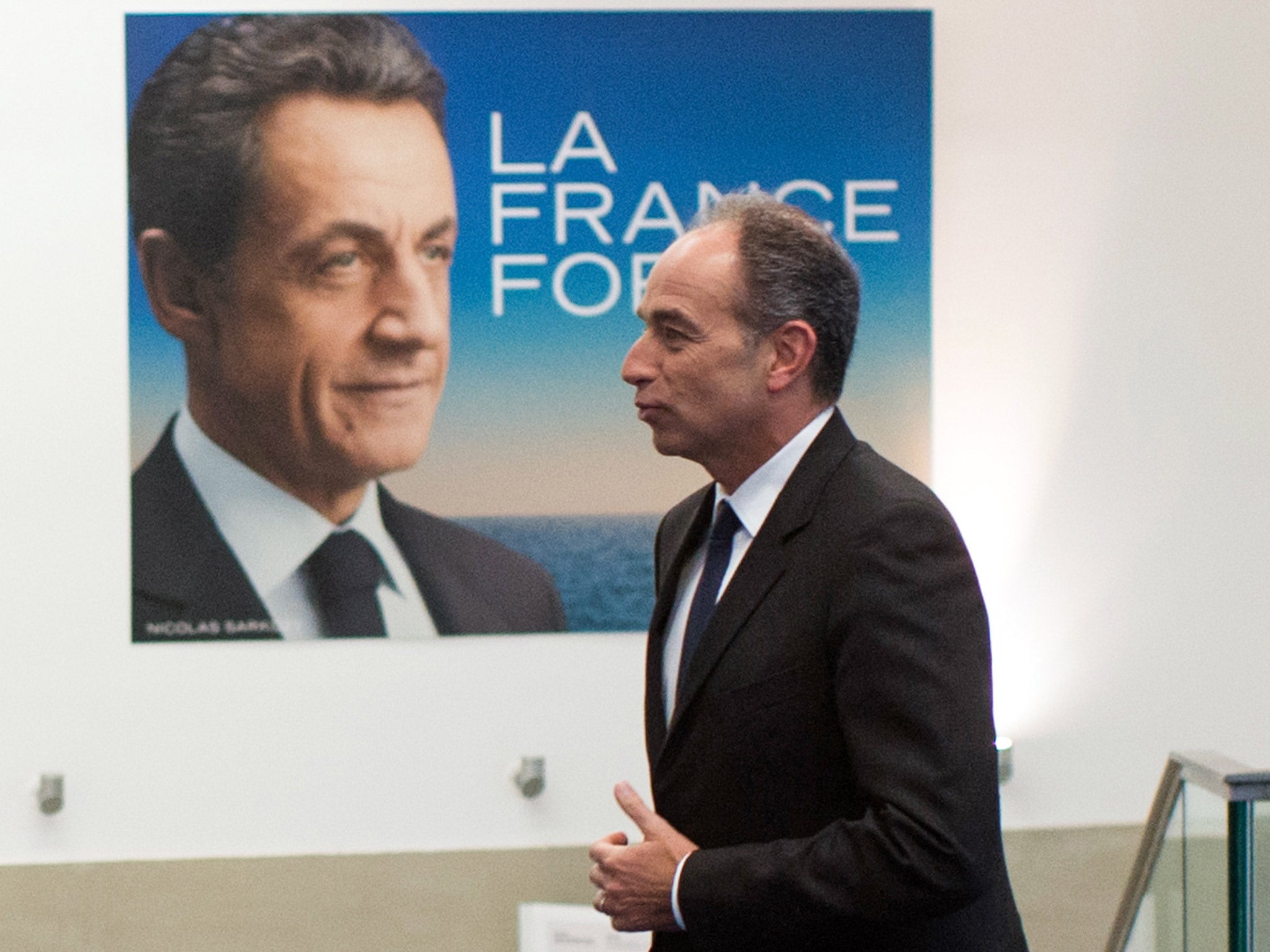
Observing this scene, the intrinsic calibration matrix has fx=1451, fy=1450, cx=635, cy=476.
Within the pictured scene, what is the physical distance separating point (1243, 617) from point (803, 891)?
291cm

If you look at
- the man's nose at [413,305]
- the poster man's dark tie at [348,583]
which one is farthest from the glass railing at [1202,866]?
the man's nose at [413,305]

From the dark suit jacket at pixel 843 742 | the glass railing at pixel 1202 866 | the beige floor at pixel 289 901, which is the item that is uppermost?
the dark suit jacket at pixel 843 742

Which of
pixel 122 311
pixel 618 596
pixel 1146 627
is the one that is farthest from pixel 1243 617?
pixel 122 311

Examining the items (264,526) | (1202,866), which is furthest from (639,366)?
(264,526)

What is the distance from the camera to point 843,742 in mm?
1685

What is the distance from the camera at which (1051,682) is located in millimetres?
4070

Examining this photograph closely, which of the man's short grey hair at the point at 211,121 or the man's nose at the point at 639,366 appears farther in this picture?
the man's short grey hair at the point at 211,121

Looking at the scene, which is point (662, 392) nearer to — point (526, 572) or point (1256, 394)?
point (526, 572)

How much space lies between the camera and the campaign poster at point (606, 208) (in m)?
3.89

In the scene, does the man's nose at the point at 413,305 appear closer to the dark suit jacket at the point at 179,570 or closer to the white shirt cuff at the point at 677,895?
the dark suit jacket at the point at 179,570

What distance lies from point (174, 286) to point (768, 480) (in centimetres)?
243

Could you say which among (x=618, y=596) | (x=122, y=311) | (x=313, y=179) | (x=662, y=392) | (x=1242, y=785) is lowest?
(x=1242, y=785)

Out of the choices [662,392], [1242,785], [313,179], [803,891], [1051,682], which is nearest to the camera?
[803,891]

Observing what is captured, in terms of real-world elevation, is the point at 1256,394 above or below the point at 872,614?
above
